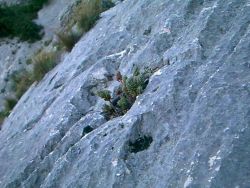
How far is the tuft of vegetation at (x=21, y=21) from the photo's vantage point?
18.7m

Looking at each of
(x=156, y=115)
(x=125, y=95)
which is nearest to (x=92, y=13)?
(x=125, y=95)

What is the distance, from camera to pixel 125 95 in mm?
7344

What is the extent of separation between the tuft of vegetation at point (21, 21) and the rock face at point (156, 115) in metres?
9.11

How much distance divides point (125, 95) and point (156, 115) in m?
1.15

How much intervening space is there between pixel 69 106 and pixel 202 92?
3.13 meters

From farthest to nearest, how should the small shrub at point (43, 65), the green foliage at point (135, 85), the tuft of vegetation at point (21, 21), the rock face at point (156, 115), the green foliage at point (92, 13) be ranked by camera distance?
the tuft of vegetation at point (21, 21), the small shrub at point (43, 65), the green foliage at point (92, 13), the green foliage at point (135, 85), the rock face at point (156, 115)

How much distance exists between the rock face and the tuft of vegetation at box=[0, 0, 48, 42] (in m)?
9.11

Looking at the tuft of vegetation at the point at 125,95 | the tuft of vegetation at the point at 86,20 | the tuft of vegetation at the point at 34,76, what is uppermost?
the tuft of vegetation at the point at 125,95

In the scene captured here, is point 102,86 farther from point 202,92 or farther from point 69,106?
point 202,92

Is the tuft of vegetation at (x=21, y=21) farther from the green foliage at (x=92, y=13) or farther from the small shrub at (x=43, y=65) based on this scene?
the green foliage at (x=92, y=13)

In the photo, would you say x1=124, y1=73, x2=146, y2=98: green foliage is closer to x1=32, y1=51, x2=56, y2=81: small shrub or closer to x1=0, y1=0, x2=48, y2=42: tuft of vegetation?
x1=32, y1=51, x2=56, y2=81: small shrub

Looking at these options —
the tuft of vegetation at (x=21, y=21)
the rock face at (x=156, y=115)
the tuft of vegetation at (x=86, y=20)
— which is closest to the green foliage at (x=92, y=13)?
the tuft of vegetation at (x=86, y=20)

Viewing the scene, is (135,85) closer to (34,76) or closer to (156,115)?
(156,115)

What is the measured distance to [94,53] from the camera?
389 inches
